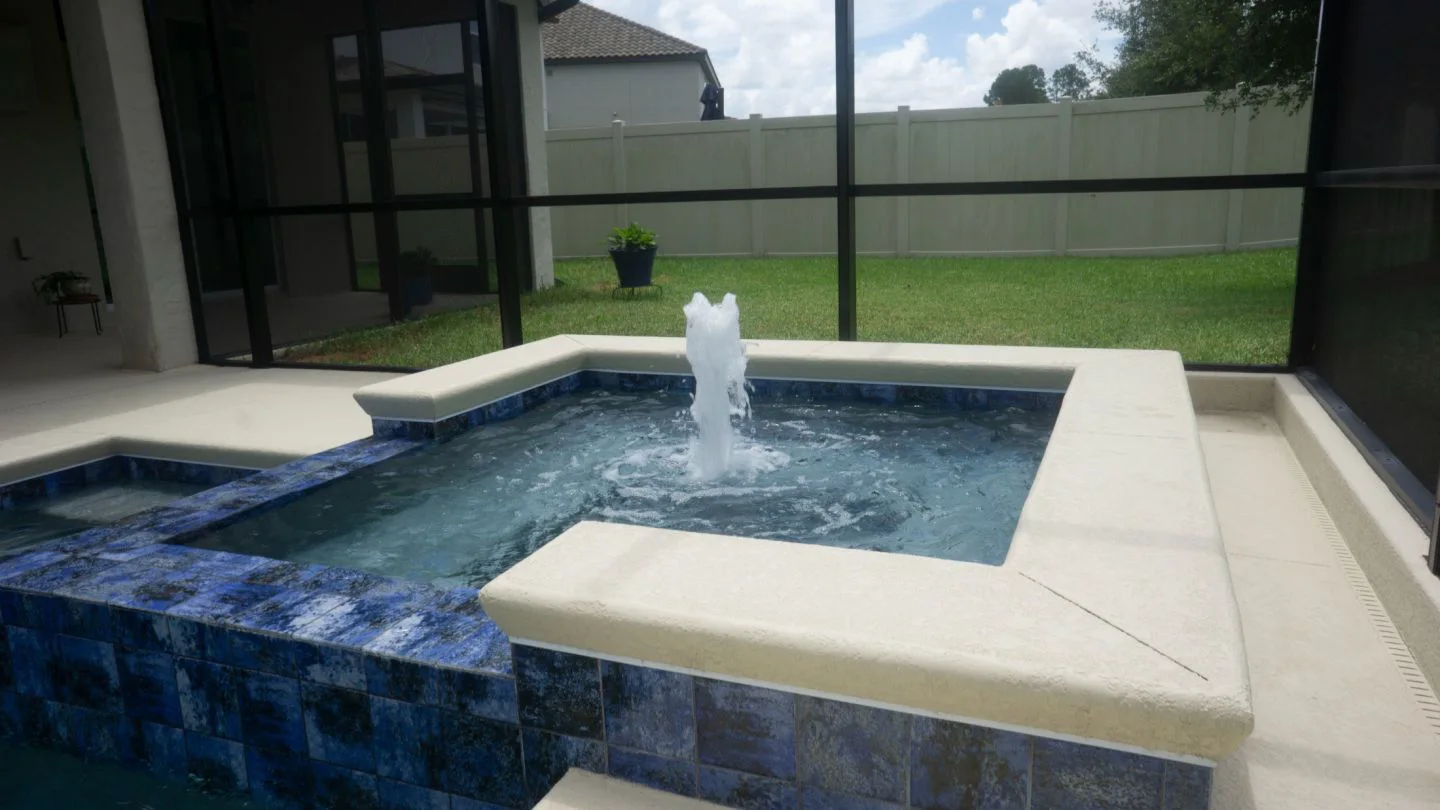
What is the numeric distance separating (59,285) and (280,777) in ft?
25.1

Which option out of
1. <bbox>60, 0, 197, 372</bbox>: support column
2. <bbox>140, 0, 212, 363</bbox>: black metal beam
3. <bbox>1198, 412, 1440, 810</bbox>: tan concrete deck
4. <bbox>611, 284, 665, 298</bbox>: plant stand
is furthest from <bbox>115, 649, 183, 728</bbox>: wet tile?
<bbox>611, 284, 665, 298</bbox>: plant stand

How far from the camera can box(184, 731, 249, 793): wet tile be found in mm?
2053

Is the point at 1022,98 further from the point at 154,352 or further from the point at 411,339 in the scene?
the point at 154,352

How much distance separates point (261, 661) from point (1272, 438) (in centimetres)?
371

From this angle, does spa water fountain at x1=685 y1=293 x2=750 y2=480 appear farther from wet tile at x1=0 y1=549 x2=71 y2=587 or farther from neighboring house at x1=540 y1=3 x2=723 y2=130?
neighboring house at x1=540 y1=3 x2=723 y2=130

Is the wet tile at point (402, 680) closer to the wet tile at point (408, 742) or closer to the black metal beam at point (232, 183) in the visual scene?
the wet tile at point (408, 742)

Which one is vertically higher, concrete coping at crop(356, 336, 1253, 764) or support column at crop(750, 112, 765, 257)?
support column at crop(750, 112, 765, 257)

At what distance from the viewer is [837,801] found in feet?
4.95

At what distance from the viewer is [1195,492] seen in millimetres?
2166

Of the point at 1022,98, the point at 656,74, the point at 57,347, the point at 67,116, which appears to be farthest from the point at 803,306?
the point at 1022,98

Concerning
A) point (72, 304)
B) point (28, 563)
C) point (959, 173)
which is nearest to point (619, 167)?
point (959, 173)

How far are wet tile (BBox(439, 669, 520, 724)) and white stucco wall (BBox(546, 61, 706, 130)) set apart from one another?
82.9 ft

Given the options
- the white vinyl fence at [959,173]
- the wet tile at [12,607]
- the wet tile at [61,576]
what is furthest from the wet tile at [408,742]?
the white vinyl fence at [959,173]

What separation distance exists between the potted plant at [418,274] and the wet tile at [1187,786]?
8.60 m
